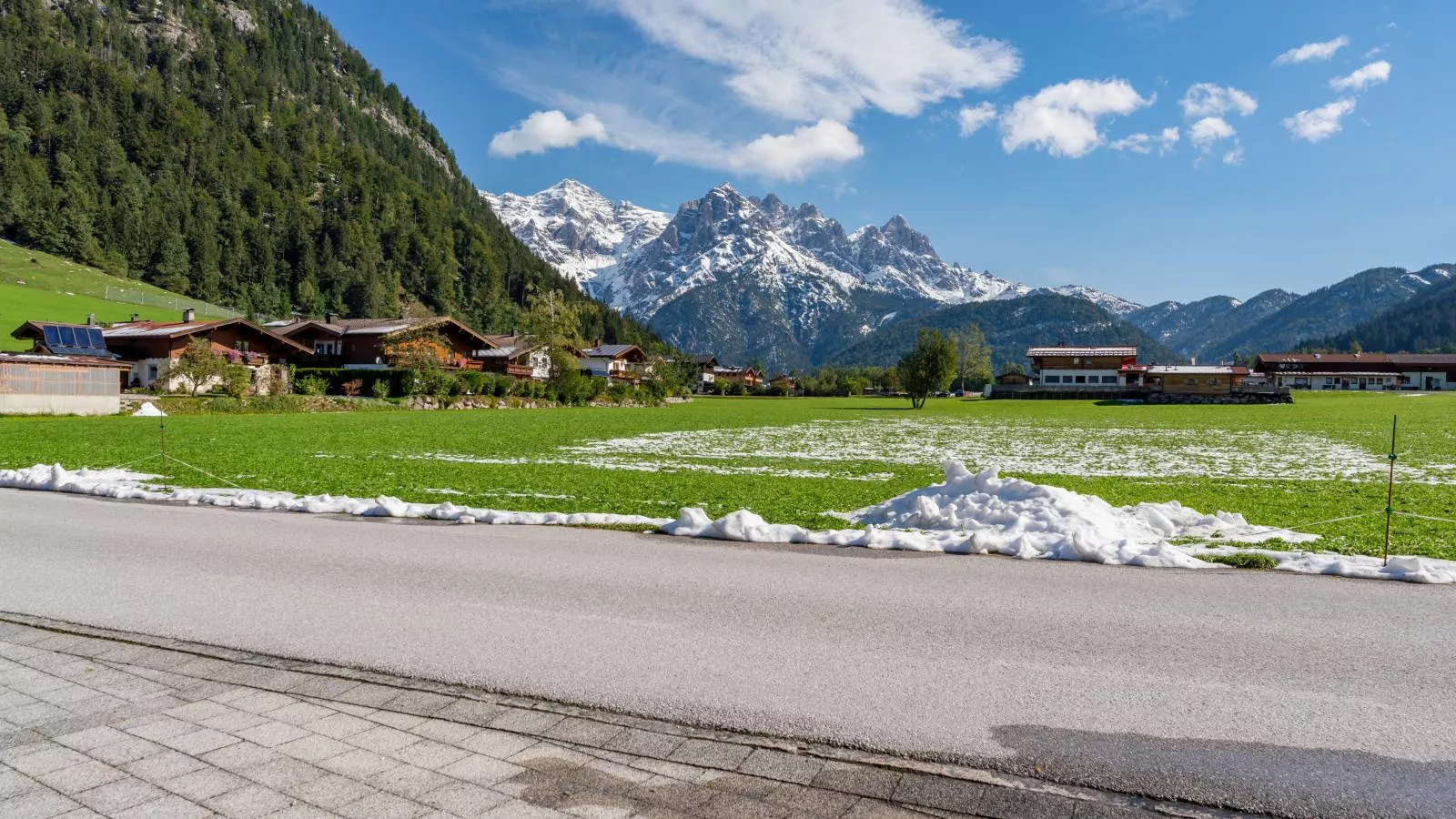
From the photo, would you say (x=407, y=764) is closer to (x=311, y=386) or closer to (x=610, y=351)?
(x=311, y=386)

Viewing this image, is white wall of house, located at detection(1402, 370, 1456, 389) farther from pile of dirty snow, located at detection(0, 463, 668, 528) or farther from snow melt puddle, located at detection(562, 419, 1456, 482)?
pile of dirty snow, located at detection(0, 463, 668, 528)

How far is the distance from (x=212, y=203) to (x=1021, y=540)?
189634mm

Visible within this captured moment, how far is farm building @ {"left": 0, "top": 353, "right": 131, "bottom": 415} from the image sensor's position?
4091cm

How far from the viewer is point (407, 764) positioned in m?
3.96

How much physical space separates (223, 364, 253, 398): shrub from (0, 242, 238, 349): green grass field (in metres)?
34.4

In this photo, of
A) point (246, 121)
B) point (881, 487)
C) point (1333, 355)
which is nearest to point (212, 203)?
point (246, 121)

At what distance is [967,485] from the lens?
39.8 ft

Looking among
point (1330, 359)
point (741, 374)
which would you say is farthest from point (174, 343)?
point (1330, 359)

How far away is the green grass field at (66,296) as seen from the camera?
85.4m

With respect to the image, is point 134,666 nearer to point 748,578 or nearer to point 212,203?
point 748,578

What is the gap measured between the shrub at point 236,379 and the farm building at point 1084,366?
10554 cm

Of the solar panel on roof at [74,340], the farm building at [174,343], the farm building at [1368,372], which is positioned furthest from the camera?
the farm building at [1368,372]

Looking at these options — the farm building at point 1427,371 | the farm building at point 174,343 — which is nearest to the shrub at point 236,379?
the farm building at point 174,343

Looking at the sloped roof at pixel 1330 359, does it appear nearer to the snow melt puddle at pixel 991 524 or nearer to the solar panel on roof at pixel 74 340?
the snow melt puddle at pixel 991 524
